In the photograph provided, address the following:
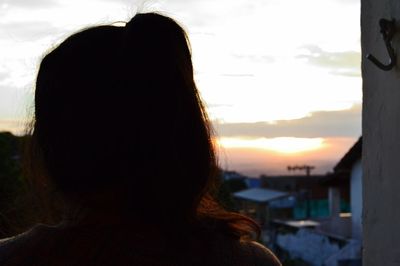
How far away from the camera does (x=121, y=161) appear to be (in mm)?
1041

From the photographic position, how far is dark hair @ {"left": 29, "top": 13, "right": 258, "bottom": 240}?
3.40 ft

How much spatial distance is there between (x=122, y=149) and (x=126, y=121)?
42mm

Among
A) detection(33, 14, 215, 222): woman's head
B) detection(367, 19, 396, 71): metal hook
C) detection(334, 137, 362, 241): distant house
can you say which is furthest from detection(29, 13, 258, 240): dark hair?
detection(334, 137, 362, 241): distant house

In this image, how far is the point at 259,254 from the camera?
3.70ft

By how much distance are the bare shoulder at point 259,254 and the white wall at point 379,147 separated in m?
0.36

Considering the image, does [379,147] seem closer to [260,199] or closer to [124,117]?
[124,117]

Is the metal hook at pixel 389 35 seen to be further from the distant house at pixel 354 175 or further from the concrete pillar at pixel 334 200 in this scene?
the concrete pillar at pixel 334 200

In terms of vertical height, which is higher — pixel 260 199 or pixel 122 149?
pixel 122 149

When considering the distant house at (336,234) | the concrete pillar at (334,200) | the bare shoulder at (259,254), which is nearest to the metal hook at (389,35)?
the bare shoulder at (259,254)

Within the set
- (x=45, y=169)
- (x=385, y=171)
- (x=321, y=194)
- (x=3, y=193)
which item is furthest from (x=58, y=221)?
(x=321, y=194)

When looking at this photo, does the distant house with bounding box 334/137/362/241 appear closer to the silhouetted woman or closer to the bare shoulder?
the bare shoulder

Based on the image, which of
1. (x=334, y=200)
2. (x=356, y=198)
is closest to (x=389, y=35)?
(x=356, y=198)

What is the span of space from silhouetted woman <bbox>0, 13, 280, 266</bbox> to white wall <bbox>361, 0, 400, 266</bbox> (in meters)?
0.46

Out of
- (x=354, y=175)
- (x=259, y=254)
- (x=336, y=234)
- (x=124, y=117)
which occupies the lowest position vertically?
(x=336, y=234)
